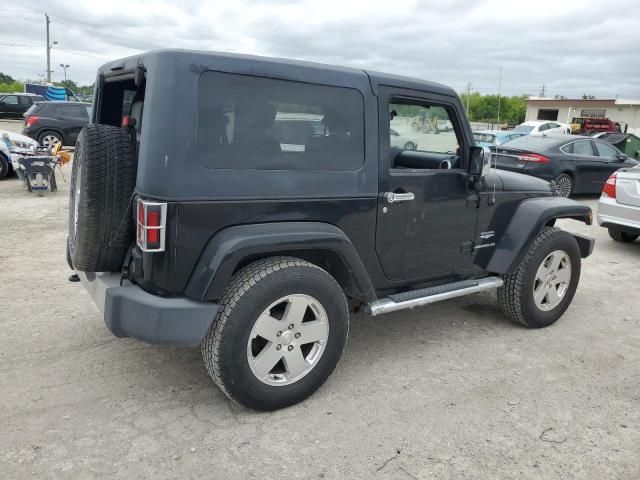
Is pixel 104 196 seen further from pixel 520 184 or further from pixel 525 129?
pixel 525 129

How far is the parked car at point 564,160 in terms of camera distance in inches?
429

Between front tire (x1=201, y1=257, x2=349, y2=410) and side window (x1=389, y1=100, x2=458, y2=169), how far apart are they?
1.13m

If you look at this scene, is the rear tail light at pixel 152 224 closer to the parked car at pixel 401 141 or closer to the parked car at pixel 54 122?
the parked car at pixel 401 141

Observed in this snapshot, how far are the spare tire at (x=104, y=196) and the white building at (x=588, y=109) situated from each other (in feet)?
164

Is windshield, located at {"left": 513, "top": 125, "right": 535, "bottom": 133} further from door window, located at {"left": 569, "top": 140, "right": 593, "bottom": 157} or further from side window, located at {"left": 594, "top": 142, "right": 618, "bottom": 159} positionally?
door window, located at {"left": 569, "top": 140, "right": 593, "bottom": 157}

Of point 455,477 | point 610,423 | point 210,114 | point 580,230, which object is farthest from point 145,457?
point 580,230

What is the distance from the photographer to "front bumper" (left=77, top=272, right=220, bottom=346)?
8.98 ft

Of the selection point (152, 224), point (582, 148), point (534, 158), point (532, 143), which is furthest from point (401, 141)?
point (582, 148)

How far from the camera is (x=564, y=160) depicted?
11125mm

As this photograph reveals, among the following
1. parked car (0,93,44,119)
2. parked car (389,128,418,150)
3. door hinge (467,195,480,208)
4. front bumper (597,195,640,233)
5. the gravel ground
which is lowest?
the gravel ground

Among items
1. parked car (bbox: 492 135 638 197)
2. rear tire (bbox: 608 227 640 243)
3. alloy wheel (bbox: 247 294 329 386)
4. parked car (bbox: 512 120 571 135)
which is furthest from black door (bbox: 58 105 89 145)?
parked car (bbox: 512 120 571 135)

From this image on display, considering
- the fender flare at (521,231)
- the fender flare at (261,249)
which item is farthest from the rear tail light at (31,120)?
the fender flare at (521,231)

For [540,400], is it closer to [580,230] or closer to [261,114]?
[261,114]

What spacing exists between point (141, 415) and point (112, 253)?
92cm
